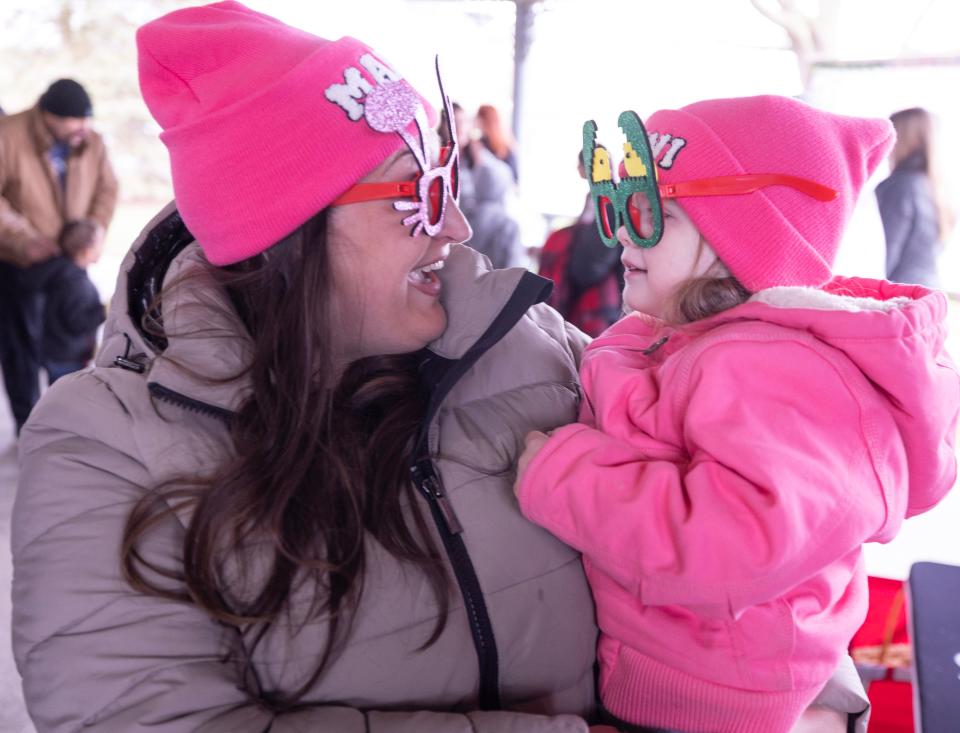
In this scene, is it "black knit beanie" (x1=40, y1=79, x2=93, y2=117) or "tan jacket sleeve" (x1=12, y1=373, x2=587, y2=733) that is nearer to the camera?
"tan jacket sleeve" (x1=12, y1=373, x2=587, y2=733)

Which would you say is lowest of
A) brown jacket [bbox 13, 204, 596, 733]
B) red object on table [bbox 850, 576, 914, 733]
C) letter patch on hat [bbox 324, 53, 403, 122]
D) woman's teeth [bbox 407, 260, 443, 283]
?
red object on table [bbox 850, 576, 914, 733]

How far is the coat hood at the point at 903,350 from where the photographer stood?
0.97 metres

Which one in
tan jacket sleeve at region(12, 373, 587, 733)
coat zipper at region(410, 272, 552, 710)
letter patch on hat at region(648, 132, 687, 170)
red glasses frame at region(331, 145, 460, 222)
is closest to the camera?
tan jacket sleeve at region(12, 373, 587, 733)

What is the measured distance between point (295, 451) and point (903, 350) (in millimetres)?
807

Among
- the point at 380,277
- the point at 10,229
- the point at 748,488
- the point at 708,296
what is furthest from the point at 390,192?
the point at 10,229

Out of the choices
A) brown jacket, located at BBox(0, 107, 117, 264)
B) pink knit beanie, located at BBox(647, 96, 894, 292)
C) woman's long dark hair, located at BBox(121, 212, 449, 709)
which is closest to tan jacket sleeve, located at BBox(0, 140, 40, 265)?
brown jacket, located at BBox(0, 107, 117, 264)

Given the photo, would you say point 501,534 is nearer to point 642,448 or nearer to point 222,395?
point 642,448

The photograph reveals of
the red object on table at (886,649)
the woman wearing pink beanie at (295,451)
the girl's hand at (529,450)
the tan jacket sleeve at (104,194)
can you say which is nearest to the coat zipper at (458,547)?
the woman wearing pink beanie at (295,451)

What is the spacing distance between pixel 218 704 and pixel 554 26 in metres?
6.20

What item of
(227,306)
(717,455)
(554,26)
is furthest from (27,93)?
(717,455)

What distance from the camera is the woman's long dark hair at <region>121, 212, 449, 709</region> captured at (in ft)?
3.10

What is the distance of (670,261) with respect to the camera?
1275 millimetres

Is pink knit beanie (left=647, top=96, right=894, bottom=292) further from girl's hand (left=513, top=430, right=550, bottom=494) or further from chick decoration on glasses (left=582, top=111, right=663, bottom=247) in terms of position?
girl's hand (left=513, top=430, right=550, bottom=494)

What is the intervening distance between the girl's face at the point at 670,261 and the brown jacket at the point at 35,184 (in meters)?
3.44
